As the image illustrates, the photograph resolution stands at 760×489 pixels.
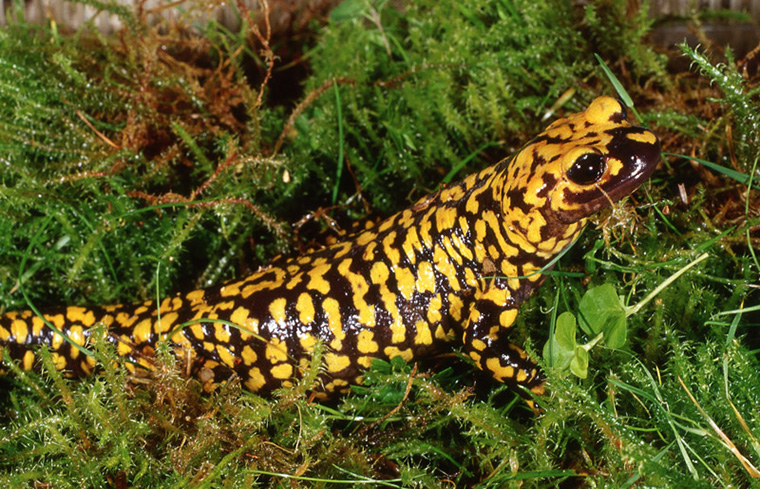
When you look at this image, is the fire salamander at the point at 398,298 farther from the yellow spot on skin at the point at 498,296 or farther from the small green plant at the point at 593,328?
the small green plant at the point at 593,328

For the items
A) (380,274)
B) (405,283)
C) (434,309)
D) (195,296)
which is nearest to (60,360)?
(195,296)

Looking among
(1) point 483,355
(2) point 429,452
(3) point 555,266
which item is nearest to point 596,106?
(3) point 555,266

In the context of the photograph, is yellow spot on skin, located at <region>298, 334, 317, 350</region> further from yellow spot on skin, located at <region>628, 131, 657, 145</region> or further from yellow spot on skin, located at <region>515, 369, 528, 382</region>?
yellow spot on skin, located at <region>628, 131, 657, 145</region>

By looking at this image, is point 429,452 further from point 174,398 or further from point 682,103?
point 682,103

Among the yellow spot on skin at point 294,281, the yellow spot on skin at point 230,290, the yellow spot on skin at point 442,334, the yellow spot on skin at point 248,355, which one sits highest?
the yellow spot on skin at point 230,290

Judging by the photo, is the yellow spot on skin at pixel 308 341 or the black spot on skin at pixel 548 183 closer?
the black spot on skin at pixel 548 183

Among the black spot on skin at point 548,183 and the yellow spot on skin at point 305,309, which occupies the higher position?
the black spot on skin at point 548,183

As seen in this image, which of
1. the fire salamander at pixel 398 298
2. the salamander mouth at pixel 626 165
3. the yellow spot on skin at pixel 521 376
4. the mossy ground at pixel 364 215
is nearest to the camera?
the salamander mouth at pixel 626 165

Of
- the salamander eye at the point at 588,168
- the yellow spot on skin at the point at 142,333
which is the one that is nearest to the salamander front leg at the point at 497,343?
the salamander eye at the point at 588,168
